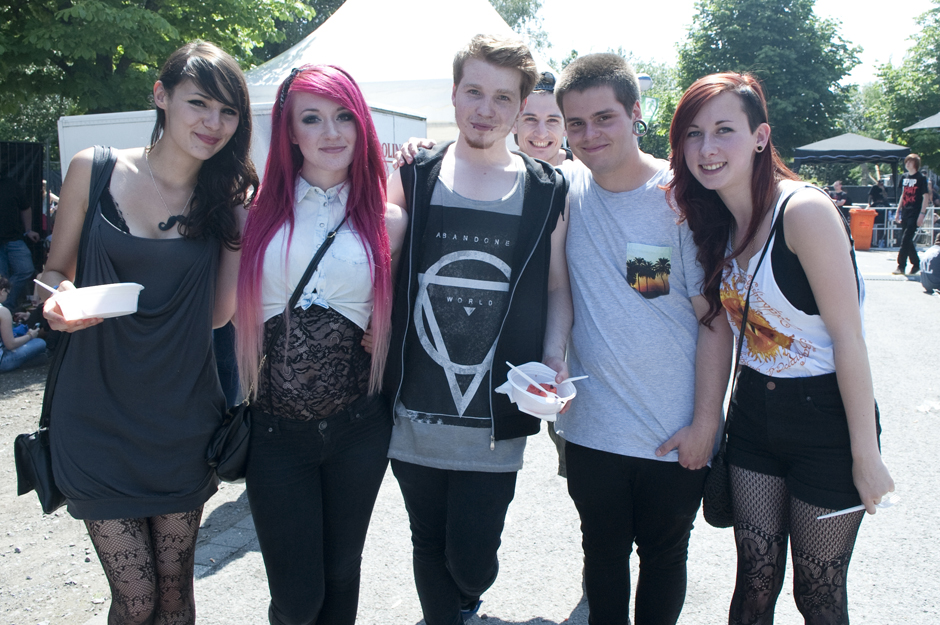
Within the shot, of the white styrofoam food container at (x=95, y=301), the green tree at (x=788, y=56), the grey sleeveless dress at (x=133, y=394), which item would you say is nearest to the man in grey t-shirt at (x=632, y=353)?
the grey sleeveless dress at (x=133, y=394)

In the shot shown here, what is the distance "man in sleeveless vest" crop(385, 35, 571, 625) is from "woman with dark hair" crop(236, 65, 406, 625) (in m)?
0.14

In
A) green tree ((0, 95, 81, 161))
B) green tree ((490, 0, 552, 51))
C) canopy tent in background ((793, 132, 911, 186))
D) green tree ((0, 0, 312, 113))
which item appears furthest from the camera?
green tree ((490, 0, 552, 51))

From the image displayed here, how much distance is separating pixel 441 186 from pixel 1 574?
9.48ft

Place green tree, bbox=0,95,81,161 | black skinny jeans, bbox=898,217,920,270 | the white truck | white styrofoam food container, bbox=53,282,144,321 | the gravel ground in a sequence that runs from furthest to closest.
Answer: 1. green tree, bbox=0,95,81,161
2. black skinny jeans, bbox=898,217,920,270
3. the white truck
4. the gravel ground
5. white styrofoam food container, bbox=53,282,144,321

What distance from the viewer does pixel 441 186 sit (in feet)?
7.99

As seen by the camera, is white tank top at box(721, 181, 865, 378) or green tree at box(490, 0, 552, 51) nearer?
white tank top at box(721, 181, 865, 378)

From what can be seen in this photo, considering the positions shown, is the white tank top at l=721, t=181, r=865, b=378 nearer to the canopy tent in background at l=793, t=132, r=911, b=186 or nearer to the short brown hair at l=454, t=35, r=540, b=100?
the short brown hair at l=454, t=35, r=540, b=100

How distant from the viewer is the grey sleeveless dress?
2131 mm

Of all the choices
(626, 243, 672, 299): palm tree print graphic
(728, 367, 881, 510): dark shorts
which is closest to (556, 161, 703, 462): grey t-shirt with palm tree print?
(626, 243, 672, 299): palm tree print graphic

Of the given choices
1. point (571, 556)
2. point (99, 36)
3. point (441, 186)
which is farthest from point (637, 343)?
point (99, 36)

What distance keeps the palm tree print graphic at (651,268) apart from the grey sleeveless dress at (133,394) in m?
1.50

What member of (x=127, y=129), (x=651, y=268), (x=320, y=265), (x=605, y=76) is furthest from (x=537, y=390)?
(x=127, y=129)

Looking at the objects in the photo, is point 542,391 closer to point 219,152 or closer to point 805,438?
point 805,438

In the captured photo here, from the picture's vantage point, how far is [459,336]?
240 cm
